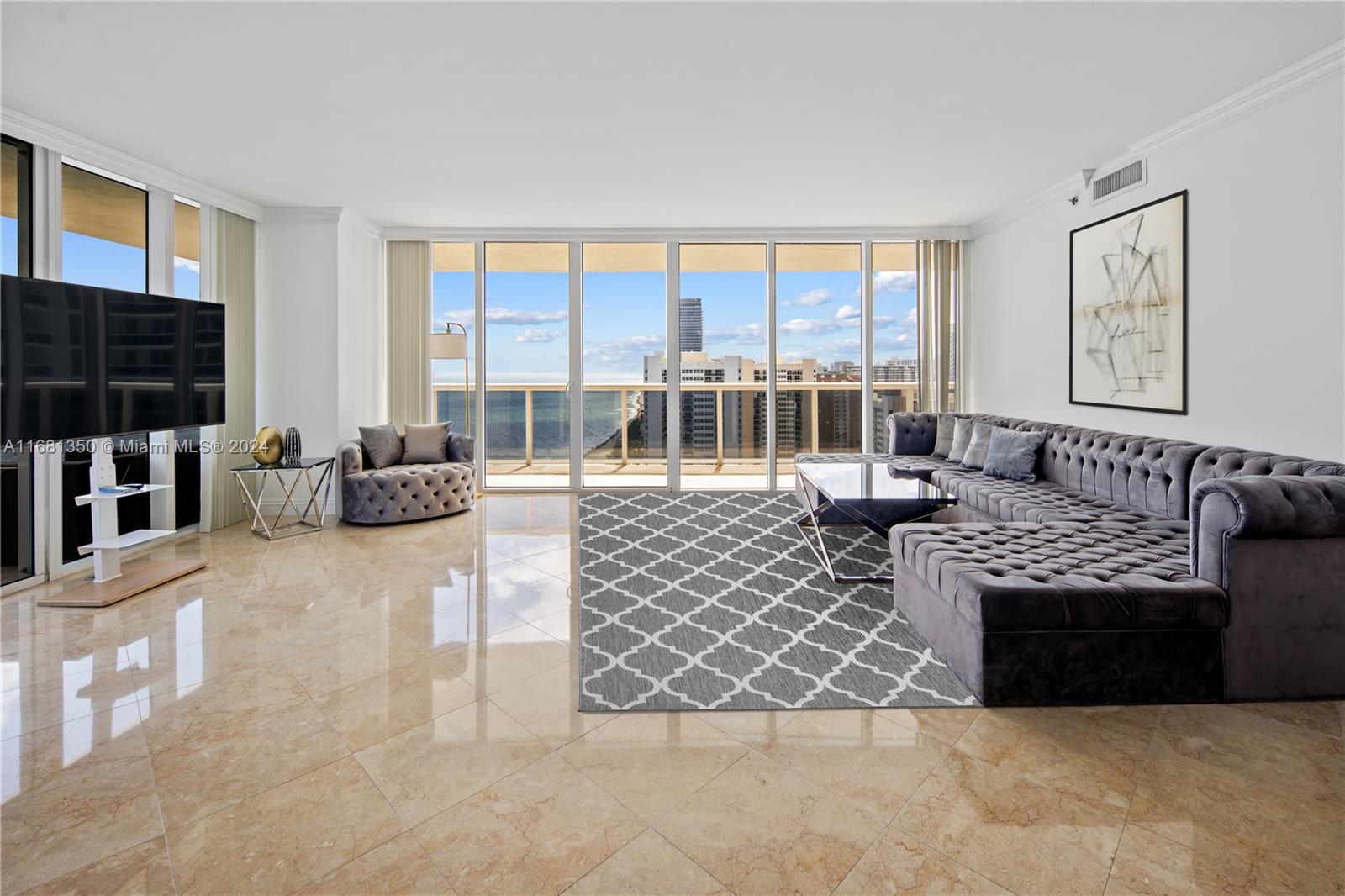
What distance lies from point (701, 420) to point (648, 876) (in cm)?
540

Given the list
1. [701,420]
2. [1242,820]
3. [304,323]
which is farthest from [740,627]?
[304,323]

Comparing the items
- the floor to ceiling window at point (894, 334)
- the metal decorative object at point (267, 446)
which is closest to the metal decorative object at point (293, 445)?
the metal decorative object at point (267, 446)

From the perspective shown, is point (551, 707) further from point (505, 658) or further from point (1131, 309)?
point (1131, 309)

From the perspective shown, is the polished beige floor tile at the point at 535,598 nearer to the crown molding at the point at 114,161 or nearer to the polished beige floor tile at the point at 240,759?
the polished beige floor tile at the point at 240,759

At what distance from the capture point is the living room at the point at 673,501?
1.79 metres

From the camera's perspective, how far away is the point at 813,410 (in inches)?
267

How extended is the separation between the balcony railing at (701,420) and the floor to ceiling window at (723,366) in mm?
12

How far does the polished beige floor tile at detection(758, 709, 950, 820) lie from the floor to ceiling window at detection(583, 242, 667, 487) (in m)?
4.71

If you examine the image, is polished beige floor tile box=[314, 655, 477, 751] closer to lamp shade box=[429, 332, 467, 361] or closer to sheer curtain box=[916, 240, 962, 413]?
lamp shade box=[429, 332, 467, 361]

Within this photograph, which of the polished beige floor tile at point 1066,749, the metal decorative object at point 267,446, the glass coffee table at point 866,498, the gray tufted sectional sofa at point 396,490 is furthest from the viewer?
the gray tufted sectional sofa at point 396,490

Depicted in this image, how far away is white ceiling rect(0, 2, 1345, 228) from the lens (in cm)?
266

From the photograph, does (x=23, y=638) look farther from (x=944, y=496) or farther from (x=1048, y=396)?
(x=1048, y=396)

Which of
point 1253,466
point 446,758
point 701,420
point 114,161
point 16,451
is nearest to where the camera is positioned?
point 446,758

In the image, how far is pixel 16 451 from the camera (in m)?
3.67
